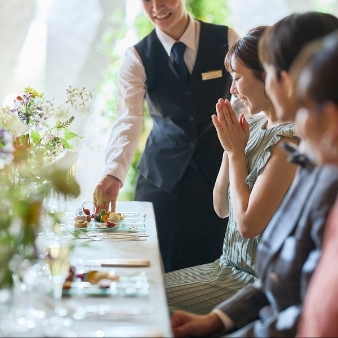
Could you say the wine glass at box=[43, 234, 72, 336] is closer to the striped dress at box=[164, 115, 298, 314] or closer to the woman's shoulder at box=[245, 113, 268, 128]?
the striped dress at box=[164, 115, 298, 314]

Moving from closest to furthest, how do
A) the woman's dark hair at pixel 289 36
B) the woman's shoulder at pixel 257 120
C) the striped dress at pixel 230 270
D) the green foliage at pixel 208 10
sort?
the woman's dark hair at pixel 289 36 < the striped dress at pixel 230 270 < the woman's shoulder at pixel 257 120 < the green foliage at pixel 208 10

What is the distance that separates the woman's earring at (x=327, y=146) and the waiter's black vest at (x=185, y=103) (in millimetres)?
1818

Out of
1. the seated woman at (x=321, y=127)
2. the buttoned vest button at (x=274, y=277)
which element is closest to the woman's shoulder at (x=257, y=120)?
the buttoned vest button at (x=274, y=277)

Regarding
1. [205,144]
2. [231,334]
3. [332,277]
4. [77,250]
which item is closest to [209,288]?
[77,250]

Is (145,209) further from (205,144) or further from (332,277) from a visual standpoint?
(332,277)

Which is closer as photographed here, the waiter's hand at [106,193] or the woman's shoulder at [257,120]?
the woman's shoulder at [257,120]

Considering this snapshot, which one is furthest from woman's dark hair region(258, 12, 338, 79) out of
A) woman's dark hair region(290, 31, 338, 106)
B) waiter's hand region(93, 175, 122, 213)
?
waiter's hand region(93, 175, 122, 213)

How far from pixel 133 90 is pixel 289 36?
1544 mm

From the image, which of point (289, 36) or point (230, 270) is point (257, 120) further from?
point (289, 36)

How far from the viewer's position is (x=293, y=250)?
1.35 meters

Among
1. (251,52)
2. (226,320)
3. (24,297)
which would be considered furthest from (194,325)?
(251,52)

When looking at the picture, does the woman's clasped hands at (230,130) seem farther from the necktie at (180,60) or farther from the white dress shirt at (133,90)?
the necktie at (180,60)

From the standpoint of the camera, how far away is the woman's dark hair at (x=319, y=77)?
1.17m

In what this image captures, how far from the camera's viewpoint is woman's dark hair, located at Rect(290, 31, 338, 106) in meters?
1.17
